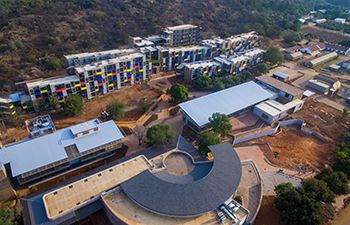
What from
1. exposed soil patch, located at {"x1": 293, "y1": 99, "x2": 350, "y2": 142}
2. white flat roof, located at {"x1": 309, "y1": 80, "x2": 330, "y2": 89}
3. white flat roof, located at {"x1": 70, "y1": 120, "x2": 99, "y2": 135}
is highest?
white flat roof, located at {"x1": 70, "y1": 120, "x2": 99, "y2": 135}

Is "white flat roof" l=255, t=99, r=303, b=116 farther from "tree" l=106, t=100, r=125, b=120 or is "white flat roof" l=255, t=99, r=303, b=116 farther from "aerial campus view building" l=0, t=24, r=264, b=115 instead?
"tree" l=106, t=100, r=125, b=120

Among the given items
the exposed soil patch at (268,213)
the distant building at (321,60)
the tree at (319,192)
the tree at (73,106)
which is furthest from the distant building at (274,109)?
the tree at (73,106)

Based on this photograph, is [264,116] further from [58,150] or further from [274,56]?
[58,150]

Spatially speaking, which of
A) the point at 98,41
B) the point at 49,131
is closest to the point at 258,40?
the point at 98,41

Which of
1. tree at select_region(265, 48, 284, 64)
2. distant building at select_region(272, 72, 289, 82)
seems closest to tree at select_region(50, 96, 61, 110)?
distant building at select_region(272, 72, 289, 82)

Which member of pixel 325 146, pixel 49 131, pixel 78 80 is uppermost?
pixel 78 80

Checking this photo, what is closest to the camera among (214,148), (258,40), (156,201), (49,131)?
(156,201)

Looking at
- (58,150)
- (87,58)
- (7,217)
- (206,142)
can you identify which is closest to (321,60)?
(206,142)

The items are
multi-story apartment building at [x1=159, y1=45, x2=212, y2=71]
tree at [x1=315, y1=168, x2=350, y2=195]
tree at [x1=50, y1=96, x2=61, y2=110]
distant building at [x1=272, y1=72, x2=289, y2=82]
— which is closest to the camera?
tree at [x1=315, y1=168, x2=350, y2=195]

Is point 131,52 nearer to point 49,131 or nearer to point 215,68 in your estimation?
point 215,68
